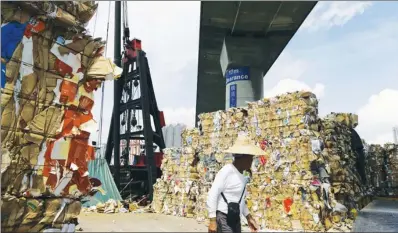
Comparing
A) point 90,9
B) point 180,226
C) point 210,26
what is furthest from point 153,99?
point 90,9

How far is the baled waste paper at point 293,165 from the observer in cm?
588

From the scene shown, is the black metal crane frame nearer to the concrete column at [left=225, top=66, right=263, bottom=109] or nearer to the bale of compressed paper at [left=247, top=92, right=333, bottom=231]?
the concrete column at [left=225, top=66, right=263, bottom=109]

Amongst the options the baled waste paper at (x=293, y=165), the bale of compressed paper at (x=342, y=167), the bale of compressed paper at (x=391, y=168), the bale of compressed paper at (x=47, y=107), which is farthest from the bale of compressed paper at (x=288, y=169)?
the bale of compressed paper at (x=391, y=168)

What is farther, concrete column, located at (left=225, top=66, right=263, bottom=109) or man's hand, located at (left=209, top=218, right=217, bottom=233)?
concrete column, located at (left=225, top=66, right=263, bottom=109)

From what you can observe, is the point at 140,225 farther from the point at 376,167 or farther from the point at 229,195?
the point at 376,167

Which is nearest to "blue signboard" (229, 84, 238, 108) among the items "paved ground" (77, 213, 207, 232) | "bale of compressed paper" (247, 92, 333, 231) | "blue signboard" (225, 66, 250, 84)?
"blue signboard" (225, 66, 250, 84)

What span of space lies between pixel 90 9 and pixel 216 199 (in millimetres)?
2067

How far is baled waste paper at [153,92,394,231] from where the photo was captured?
19.3ft

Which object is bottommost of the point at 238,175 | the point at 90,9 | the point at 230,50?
the point at 238,175

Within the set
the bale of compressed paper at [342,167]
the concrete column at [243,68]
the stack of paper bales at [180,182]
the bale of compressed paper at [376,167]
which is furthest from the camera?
the concrete column at [243,68]

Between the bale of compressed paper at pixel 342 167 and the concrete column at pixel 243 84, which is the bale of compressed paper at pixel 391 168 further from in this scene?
the concrete column at pixel 243 84

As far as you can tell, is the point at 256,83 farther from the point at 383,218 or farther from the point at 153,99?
the point at 383,218

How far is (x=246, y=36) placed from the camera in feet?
44.3

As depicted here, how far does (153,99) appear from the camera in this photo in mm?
12852
